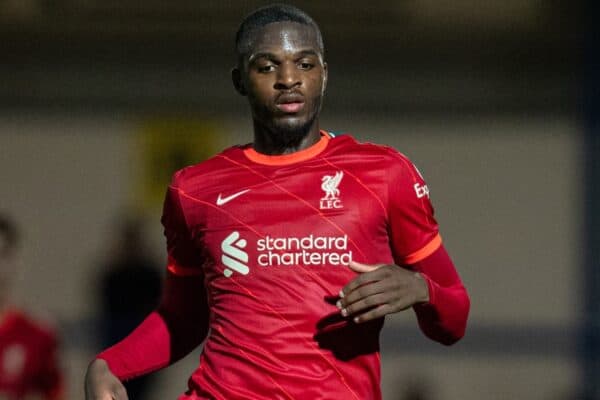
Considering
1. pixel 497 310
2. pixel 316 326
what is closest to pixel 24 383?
pixel 497 310

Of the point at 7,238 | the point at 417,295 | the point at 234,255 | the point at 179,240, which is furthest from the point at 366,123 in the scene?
the point at 417,295

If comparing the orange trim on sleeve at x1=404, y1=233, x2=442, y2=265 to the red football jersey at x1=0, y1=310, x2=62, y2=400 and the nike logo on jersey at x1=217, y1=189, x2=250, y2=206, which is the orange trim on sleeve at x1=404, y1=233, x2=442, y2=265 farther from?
the red football jersey at x1=0, y1=310, x2=62, y2=400

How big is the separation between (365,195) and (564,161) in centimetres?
539

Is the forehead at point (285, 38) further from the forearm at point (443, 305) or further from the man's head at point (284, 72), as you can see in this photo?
the forearm at point (443, 305)

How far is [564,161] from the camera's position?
859 centimetres

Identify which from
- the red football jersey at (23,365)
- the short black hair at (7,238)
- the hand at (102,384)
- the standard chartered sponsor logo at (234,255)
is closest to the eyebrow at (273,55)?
the standard chartered sponsor logo at (234,255)

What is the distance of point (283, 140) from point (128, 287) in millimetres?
4735

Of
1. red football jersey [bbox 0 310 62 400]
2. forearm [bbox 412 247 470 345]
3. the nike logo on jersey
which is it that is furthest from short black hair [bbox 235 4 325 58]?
red football jersey [bbox 0 310 62 400]

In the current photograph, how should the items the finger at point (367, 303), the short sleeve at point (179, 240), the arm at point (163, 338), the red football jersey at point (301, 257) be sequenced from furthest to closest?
the short sleeve at point (179, 240) < the arm at point (163, 338) < the red football jersey at point (301, 257) < the finger at point (367, 303)

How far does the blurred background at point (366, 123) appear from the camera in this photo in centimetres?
844

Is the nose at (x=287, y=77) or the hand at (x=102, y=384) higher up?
the nose at (x=287, y=77)

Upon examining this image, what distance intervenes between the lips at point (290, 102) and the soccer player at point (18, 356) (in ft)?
11.4

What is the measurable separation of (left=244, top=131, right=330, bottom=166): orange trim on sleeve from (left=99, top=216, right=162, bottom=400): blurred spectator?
177 inches

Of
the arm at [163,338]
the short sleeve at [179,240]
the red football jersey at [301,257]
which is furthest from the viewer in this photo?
the short sleeve at [179,240]
